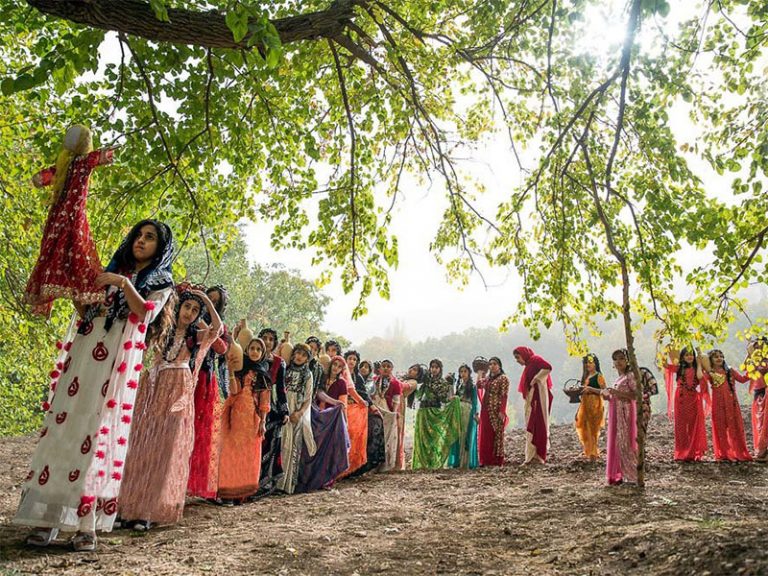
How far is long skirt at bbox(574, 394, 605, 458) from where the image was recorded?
1034cm

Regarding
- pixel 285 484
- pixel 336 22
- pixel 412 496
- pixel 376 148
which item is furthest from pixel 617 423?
pixel 336 22

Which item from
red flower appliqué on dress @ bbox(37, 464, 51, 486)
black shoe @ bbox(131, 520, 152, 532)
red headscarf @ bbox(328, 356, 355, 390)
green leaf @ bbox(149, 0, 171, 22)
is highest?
green leaf @ bbox(149, 0, 171, 22)

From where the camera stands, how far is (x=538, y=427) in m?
10.1

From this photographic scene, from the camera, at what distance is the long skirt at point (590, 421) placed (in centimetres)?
1034

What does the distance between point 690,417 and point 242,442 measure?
22.3ft

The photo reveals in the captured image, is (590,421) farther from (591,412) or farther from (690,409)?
(690,409)

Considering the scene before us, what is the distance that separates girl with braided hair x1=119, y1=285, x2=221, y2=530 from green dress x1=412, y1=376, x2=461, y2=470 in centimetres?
665

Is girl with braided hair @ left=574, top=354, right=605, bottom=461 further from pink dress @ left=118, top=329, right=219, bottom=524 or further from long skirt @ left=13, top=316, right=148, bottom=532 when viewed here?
long skirt @ left=13, top=316, right=148, bottom=532

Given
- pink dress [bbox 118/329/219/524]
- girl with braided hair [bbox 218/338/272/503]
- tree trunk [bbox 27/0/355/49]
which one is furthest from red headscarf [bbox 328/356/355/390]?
tree trunk [bbox 27/0/355/49]

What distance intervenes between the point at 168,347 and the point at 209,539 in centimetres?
158

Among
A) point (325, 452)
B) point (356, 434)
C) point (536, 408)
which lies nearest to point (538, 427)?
point (536, 408)

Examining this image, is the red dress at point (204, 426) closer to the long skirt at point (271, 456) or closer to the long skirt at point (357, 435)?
the long skirt at point (271, 456)

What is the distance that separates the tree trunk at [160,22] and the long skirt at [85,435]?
1897 millimetres

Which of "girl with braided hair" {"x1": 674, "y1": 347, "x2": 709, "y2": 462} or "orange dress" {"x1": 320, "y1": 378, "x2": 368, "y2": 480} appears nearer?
"girl with braided hair" {"x1": 674, "y1": 347, "x2": 709, "y2": 462}
